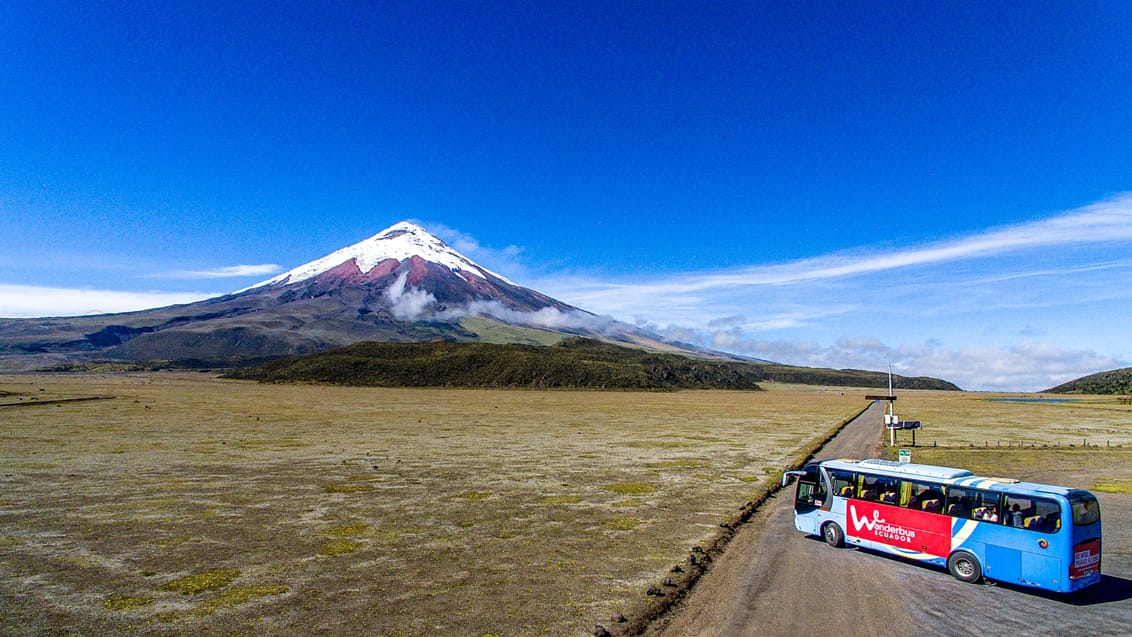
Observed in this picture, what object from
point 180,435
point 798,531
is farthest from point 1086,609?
point 180,435

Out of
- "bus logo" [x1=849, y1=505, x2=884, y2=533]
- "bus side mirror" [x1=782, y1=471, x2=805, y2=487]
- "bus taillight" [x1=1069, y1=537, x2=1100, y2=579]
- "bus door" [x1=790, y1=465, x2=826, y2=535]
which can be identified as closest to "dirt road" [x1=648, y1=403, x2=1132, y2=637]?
"bus taillight" [x1=1069, y1=537, x2=1100, y2=579]

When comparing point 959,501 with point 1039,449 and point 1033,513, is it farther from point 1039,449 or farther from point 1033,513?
point 1039,449

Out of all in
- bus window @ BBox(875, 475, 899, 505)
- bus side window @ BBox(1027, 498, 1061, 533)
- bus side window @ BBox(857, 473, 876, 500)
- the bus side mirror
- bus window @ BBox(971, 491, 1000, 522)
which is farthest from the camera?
the bus side mirror

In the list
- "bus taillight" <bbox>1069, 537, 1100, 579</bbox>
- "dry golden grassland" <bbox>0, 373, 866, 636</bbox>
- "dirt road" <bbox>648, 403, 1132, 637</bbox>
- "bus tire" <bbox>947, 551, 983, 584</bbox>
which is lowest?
"dry golden grassland" <bbox>0, 373, 866, 636</bbox>

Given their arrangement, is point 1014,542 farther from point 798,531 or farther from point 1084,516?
point 798,531

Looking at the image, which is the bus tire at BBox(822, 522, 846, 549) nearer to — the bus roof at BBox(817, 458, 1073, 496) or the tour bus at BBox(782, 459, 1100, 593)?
the tour bus at BBox(782, 459, 1100, 593)

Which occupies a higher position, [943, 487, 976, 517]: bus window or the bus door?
[943, 487, 976, 517]: bus window

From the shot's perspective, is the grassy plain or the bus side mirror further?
the grassy plain

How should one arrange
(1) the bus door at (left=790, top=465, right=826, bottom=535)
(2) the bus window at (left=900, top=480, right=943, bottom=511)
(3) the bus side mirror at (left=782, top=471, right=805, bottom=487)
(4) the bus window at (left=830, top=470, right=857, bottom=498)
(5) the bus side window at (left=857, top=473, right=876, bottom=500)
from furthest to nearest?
(3) the bus side mirror at (left=782, top=471, right=805, bottom=487) → (1) the bus door at (left=790, top=465, right=826, bottom=535) → (4) the bus window at (left=830, top=470, right=857, bottom=498) → (5) the bus side window at (left=857, top=473, right=876, bottom=500) → (2) the bus window at (left=900, top=480, right=943, bottom=511)
